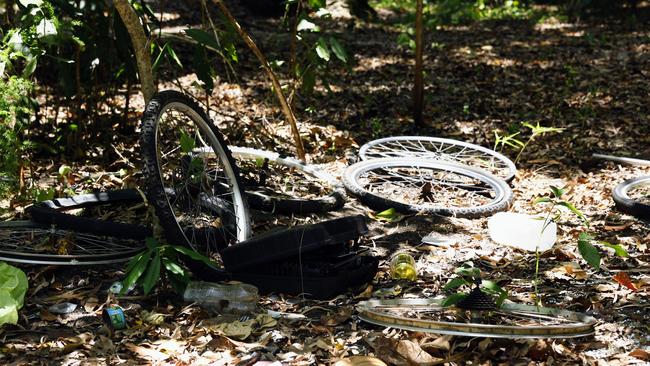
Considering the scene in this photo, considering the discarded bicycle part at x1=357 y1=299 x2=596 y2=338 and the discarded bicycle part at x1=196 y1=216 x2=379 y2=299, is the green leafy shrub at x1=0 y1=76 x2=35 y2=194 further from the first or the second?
the discarded bicycle part at x1=357 y1=299 x2=596 y2=338

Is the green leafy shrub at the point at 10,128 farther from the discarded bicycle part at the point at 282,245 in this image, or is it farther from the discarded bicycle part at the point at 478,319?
the discarded bicycle part at the point at 478,319

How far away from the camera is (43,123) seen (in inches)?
217

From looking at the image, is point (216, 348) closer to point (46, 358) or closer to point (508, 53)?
point (46, 358)

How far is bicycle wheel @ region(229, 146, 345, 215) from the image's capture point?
446 centimetres

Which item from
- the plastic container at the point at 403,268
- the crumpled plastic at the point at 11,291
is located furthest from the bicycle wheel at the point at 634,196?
the crumpled plastic at the point at 11,291

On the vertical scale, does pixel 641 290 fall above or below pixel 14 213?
below

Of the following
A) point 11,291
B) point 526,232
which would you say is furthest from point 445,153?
point 11,291

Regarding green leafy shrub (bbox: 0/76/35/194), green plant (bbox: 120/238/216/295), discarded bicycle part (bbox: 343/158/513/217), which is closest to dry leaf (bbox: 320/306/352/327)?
green plant (bbox: 120/238/216/295)

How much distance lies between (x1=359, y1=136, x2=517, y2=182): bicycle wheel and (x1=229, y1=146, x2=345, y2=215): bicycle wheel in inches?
20.1

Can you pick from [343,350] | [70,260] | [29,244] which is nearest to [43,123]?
[29,244]

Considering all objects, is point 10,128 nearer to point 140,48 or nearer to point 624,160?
point 140,48

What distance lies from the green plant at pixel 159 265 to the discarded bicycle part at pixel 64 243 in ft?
1.05

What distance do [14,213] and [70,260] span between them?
0.92 metres

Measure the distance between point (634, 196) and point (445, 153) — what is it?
1.33m
